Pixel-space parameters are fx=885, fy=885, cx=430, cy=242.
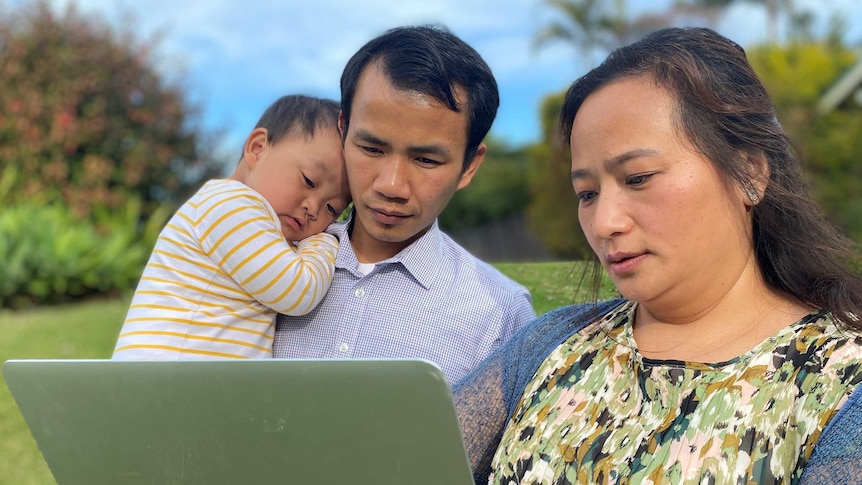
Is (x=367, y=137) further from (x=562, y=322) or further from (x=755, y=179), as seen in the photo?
(x=755, y=179)

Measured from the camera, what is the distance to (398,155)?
2100mm

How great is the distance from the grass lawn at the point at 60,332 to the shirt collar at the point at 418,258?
13.3 inches

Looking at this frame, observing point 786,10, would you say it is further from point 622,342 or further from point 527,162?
point 622,342

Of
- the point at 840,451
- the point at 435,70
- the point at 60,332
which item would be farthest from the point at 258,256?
the point at 60,332

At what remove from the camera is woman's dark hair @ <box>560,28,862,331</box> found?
160 cm

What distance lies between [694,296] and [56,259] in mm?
9031

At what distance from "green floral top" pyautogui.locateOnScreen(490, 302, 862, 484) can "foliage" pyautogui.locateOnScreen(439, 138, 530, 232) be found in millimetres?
13502

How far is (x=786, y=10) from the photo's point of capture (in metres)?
29.4

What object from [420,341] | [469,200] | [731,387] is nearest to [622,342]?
[731,387]

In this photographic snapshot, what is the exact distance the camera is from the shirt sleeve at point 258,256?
204cm

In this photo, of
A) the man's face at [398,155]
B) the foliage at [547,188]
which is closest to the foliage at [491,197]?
the foliage at [547,188]

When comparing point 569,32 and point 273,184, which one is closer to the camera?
point 273,184

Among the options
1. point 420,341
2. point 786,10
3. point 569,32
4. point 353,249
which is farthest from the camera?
point 786,10

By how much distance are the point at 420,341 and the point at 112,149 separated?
11.6 meters
